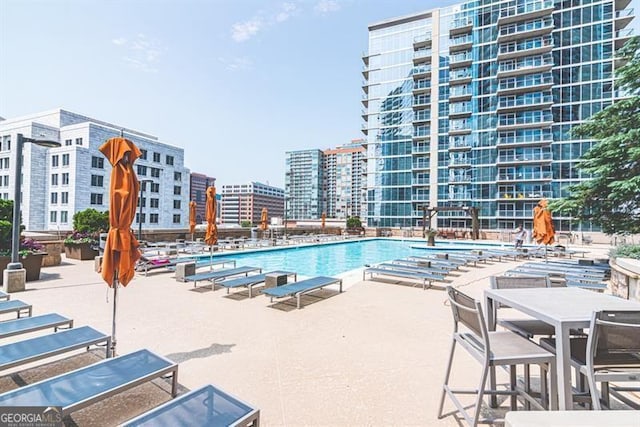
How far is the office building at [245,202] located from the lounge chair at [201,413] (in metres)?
133

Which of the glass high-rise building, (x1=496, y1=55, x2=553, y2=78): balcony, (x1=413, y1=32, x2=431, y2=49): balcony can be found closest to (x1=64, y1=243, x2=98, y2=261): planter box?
the glass high-rise building

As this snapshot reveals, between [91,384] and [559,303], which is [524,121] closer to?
[559,303]

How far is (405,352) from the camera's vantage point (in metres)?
4.39

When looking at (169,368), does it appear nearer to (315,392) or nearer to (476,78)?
(315,392)

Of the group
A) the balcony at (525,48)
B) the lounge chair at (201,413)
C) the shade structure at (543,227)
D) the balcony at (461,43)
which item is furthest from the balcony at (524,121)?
the lounge chair at (201,413)

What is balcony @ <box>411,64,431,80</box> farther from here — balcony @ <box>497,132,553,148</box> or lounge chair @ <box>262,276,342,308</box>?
lounge chair @ <box>262,276,342,308</box>

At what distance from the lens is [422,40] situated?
44.2 meters

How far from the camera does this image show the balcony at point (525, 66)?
3716 centimetres

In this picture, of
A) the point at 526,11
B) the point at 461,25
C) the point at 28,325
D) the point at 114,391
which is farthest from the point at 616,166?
the point at 461,25

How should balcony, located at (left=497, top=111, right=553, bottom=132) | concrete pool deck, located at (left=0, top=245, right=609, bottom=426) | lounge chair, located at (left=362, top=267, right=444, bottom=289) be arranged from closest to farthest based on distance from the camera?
concrete pool deck, located at (left=0, top=245, right=609, bottom=426) → lounge chair, located at (left=362, top=267, right=444, bottom=289) → balcony, located at (left=497, top=111, right=553, bottom=132)

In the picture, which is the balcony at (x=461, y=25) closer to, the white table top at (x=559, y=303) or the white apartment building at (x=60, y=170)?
the white apartment building at (x=60, y=170)

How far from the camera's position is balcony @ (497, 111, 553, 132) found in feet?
121

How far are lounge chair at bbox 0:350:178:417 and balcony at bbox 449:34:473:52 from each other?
4971 cm

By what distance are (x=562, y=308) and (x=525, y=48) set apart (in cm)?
4782
